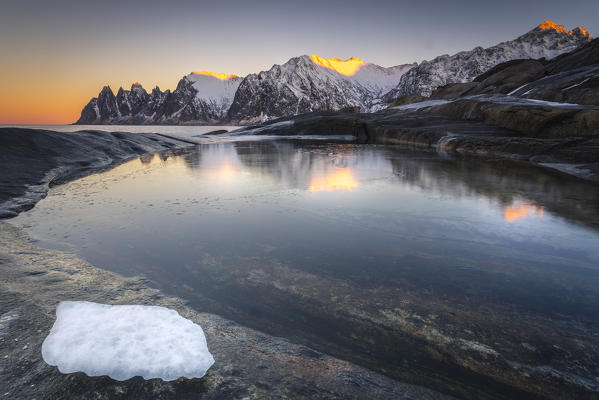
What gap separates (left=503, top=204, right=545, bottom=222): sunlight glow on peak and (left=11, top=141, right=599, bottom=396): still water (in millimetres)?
55

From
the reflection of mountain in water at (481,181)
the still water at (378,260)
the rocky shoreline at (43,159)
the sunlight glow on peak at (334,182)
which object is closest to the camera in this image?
the still water at (378,260)

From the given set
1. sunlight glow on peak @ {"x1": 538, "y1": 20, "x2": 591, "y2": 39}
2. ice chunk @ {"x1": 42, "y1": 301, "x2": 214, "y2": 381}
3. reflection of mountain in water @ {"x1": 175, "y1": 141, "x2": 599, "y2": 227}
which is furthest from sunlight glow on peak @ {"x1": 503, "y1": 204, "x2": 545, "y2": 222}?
sunlight glow on peak @ {"x1": 538, "y1": 20, "x2": 591, "y2": 39}

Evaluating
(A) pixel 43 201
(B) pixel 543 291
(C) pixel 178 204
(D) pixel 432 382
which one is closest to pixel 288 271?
(D) pixel 432 382

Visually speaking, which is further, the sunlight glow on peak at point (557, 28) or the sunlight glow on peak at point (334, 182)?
the sunlight glow on peak at point (557, 28)

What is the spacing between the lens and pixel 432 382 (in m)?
1.65

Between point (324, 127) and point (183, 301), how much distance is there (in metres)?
31.2

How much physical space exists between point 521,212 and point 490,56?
5535 inches

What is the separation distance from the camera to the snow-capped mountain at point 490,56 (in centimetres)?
10196

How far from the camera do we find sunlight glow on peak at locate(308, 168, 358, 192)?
21.9 feet

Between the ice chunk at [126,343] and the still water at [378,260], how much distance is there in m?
0.39

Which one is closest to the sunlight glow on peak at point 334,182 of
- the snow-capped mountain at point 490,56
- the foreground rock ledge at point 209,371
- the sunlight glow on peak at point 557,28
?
the foreground rock ledge at point 209,371

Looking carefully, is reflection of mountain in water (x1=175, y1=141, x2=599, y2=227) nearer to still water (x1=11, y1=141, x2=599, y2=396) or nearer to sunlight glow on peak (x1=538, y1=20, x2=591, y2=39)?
still water (x1=11, y1=141, x2=599, y2=396)

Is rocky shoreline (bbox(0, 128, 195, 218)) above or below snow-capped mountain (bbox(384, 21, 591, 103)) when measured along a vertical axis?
below

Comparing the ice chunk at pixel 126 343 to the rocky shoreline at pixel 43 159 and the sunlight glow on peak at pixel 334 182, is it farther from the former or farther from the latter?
the sunlight glow on peak at pixel 334 182
